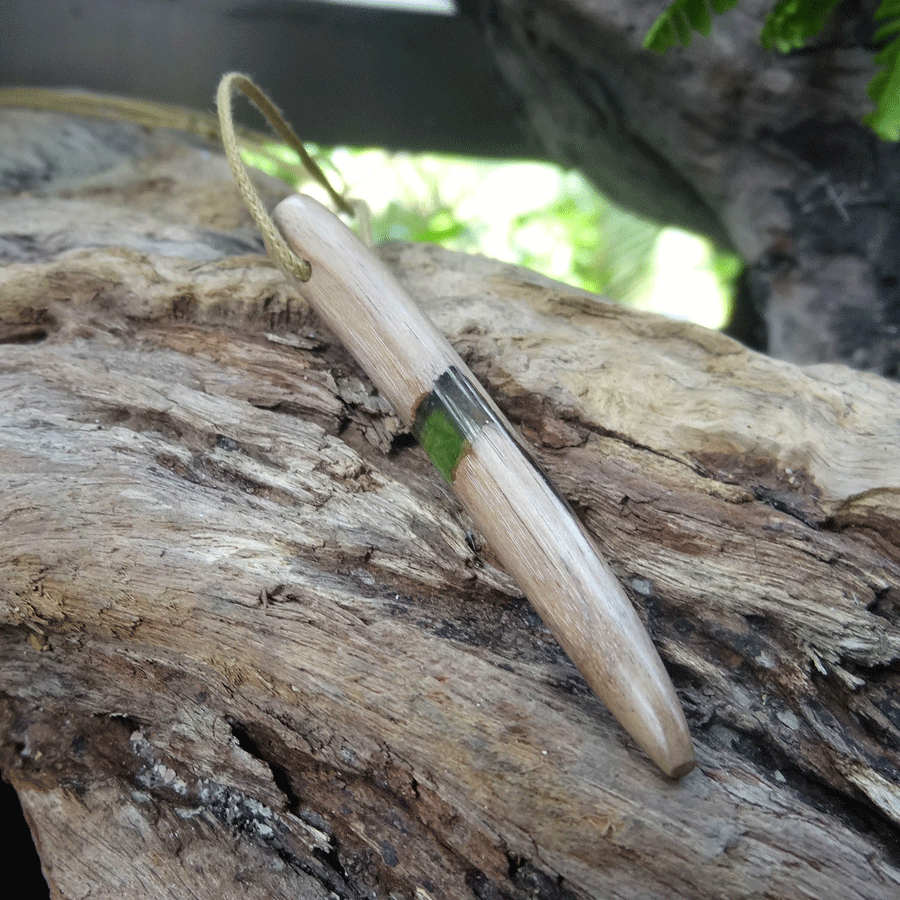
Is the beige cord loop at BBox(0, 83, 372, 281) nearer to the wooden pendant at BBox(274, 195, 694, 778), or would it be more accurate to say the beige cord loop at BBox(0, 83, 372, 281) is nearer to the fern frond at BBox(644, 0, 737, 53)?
the wooden pendant at BBox(274, 195, 694, 778)

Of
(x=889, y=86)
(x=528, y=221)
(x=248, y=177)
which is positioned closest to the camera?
(x=248, y=177)

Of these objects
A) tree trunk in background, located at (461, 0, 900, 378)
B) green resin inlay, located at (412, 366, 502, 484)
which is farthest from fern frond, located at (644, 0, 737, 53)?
green resin inlay, located at (412, 366, 502, 484)

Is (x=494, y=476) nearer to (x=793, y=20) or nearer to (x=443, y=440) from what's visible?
(x=443, y=440)

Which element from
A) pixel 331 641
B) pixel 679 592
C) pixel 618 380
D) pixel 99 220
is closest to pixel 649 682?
pixel 679 592

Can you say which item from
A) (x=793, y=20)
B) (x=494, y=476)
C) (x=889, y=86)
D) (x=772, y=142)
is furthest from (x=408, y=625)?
(x=772, y=142)

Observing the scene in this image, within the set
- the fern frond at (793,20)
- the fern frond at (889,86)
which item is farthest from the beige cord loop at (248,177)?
the fern frond at (889,86)

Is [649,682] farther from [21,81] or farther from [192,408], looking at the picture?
[21,81]
